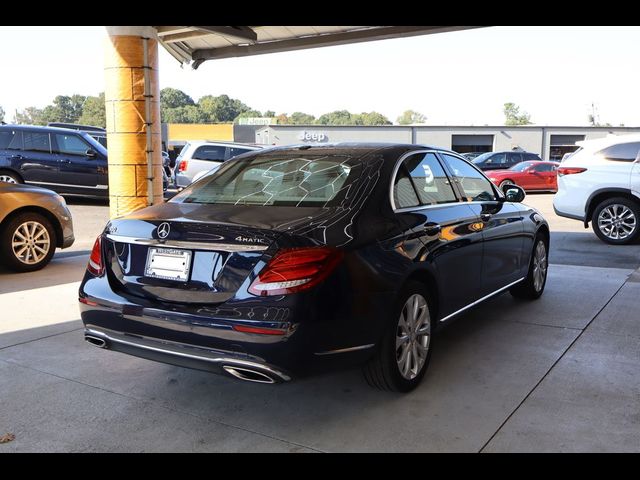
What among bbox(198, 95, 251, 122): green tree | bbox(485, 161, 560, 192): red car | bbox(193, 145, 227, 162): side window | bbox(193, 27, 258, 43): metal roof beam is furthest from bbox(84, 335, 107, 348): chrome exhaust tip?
bbox(198, 95, 251, 122): green tree

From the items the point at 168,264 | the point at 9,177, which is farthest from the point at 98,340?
the point at 9,177

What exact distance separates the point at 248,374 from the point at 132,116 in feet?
19.0

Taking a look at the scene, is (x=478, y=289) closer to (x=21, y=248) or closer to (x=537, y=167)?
(x=21, y=248)

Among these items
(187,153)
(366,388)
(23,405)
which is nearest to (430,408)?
(366,388)

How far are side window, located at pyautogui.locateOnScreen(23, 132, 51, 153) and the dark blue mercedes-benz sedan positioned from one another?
11.4 metres

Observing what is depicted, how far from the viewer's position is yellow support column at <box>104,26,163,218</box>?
25.7 ft

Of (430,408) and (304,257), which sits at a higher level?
(304,257)

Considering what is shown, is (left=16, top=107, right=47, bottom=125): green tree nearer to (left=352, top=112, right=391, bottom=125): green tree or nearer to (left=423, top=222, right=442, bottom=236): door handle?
(left=352, top=112, right=391, bottom=125): green tree

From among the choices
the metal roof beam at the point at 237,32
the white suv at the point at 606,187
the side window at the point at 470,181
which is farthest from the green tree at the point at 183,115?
the side window at the point at 470,181

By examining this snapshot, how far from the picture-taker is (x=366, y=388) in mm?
3914

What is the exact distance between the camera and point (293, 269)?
307cm

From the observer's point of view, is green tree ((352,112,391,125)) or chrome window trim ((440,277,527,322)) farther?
green tree ((352,112,391,125))

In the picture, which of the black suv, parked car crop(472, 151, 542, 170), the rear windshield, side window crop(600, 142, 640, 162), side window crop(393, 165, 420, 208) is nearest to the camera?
the rear windshield
